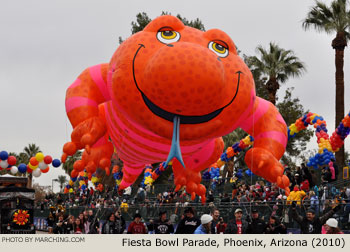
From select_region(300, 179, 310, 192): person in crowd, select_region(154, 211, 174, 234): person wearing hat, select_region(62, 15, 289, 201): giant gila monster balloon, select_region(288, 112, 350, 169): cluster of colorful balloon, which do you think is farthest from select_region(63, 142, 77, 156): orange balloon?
select_region(288, 112, 350, 169): cluster of colorful balloon

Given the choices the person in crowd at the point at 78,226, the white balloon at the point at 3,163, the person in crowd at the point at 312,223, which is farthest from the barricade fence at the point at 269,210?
the white balloon at the point at 3,163

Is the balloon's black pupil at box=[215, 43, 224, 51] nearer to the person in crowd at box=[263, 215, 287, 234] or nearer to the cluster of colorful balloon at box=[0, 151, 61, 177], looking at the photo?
the person in crowd at box=[263, 215, 287, 234]

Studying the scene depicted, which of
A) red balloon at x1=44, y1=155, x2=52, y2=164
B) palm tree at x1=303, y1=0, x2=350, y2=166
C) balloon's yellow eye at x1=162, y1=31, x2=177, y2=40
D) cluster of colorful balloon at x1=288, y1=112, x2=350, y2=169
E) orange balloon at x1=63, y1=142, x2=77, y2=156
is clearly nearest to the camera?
balloon's yellow eye at x1=162, y1=31, x2=177, y2=40

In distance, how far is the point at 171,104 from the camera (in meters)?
6.43

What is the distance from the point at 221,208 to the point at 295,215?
3.45 m

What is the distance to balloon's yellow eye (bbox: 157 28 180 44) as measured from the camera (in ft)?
22.5

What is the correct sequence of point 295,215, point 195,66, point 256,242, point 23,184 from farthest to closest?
point 23,184, point 295,215, point 195,66, point 256,242

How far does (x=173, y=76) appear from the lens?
6.18 metres

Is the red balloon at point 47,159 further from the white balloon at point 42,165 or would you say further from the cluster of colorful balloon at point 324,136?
the cluster of colorful balloon at point 324,136

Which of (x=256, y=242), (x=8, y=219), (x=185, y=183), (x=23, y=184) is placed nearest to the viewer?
(x=256, y=242)

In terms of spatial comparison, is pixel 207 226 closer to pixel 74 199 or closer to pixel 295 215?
pixel 295 215

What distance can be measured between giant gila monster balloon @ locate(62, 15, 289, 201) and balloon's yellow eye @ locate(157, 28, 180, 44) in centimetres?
1

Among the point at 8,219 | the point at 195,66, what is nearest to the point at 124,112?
the point at 195,66

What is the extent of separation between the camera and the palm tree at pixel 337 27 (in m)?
20.9
